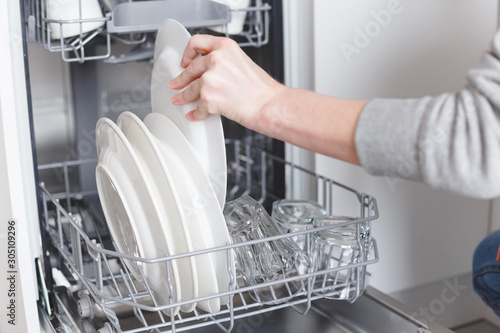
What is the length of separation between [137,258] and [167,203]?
11 cm

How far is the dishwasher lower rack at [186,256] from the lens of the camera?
67 centimetres

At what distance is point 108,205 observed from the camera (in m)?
0.80

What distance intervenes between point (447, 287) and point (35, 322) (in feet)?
2.71

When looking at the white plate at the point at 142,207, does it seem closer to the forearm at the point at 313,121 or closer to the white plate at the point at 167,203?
the white plate at the point at 167,203

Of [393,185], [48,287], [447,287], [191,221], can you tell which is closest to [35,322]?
[48,287]

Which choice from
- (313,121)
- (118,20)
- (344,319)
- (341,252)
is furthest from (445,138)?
(118,20)

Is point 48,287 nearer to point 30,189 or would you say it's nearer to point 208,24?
point 30,189

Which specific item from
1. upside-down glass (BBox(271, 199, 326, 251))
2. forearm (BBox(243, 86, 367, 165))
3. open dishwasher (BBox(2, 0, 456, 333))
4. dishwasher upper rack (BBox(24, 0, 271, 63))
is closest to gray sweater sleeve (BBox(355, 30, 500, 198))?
forearm (BBox(243, 86, 367, 165))

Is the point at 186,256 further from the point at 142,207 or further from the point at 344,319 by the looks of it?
the point at 344,319

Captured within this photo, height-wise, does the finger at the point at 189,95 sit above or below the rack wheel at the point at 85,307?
above

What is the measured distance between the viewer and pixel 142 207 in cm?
71

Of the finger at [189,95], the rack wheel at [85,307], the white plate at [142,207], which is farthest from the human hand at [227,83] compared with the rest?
the rack wheel at [85,307]

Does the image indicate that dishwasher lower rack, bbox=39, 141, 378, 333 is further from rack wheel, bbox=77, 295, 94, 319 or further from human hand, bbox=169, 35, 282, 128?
human hand, bbox=169, 35, 282, 128

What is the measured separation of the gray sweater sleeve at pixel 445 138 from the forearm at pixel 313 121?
0.02 meters
